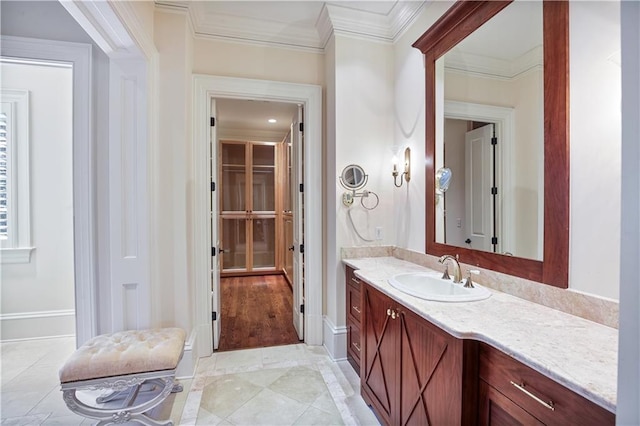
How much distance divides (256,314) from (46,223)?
7.84 feet

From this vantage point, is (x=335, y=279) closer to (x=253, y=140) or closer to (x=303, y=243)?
(x=303, y=243)

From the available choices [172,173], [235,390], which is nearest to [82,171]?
[172,173]

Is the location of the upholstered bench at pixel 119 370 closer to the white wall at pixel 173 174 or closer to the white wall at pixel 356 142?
the white wall at pixel 173 174

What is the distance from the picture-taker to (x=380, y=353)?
1777 millimetres

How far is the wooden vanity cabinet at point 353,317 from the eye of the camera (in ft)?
7.70

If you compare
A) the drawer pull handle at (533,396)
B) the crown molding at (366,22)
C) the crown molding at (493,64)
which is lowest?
the drawer pull handle at (533,396)

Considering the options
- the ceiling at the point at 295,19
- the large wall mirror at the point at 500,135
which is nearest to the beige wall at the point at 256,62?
the ceiling at the point at 295,19

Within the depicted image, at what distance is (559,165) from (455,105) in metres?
0.89

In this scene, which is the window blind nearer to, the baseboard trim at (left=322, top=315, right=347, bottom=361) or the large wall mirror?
→ the baseboard trim at (left=322, top=315, right=347, bottom=361)

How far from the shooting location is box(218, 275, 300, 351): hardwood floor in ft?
9.89

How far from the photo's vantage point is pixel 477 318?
123 cm

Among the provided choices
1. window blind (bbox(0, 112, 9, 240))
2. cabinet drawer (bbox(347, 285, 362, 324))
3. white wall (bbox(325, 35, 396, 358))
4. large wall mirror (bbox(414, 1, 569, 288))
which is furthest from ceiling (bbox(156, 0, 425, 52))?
cabinet drawer (bbox(347, 285, 362, 324))

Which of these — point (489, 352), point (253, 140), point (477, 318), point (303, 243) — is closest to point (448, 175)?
point (477, 318)

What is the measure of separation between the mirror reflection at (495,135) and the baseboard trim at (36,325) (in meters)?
3.60
